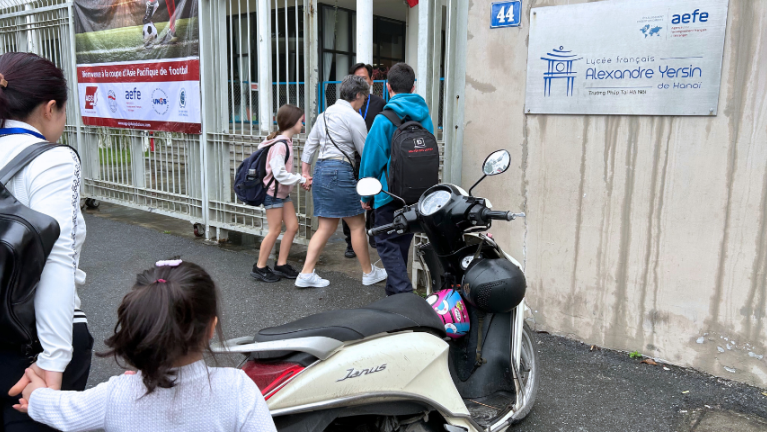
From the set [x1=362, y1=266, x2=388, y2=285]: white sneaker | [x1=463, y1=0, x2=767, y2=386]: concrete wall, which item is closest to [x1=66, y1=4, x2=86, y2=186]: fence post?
[x1=362, y1=266, x2=388, y2=285]: white sneaker

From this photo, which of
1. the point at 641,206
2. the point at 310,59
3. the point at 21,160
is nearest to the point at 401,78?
the point at 310,59

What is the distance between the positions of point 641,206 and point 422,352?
2178mm

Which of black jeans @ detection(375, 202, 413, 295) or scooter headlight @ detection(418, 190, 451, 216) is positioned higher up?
scooter headlight @ detection(418, 190, 451, 216)

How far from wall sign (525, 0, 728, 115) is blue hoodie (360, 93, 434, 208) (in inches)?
30.7

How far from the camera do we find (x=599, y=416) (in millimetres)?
3217

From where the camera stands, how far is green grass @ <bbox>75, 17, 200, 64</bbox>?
6.59 meters

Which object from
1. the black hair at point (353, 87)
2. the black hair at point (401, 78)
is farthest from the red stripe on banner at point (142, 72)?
the black hair at point (401, 78)

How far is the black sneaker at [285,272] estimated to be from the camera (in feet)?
18.1

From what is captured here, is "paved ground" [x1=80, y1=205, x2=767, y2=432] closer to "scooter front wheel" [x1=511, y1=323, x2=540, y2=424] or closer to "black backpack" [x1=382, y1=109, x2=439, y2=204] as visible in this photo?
"scooter front wheel" [x1=511, y1=323, x2=540, y2=424]

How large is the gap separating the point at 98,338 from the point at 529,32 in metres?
→ 3.70

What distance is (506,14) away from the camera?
13.4ft

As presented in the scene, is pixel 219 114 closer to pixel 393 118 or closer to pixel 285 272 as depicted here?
pixel 285 272

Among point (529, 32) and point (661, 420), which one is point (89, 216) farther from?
point (661, 420)

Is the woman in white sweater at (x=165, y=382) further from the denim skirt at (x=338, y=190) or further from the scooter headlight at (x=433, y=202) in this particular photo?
the denim skirt at (x=338, y=190)
